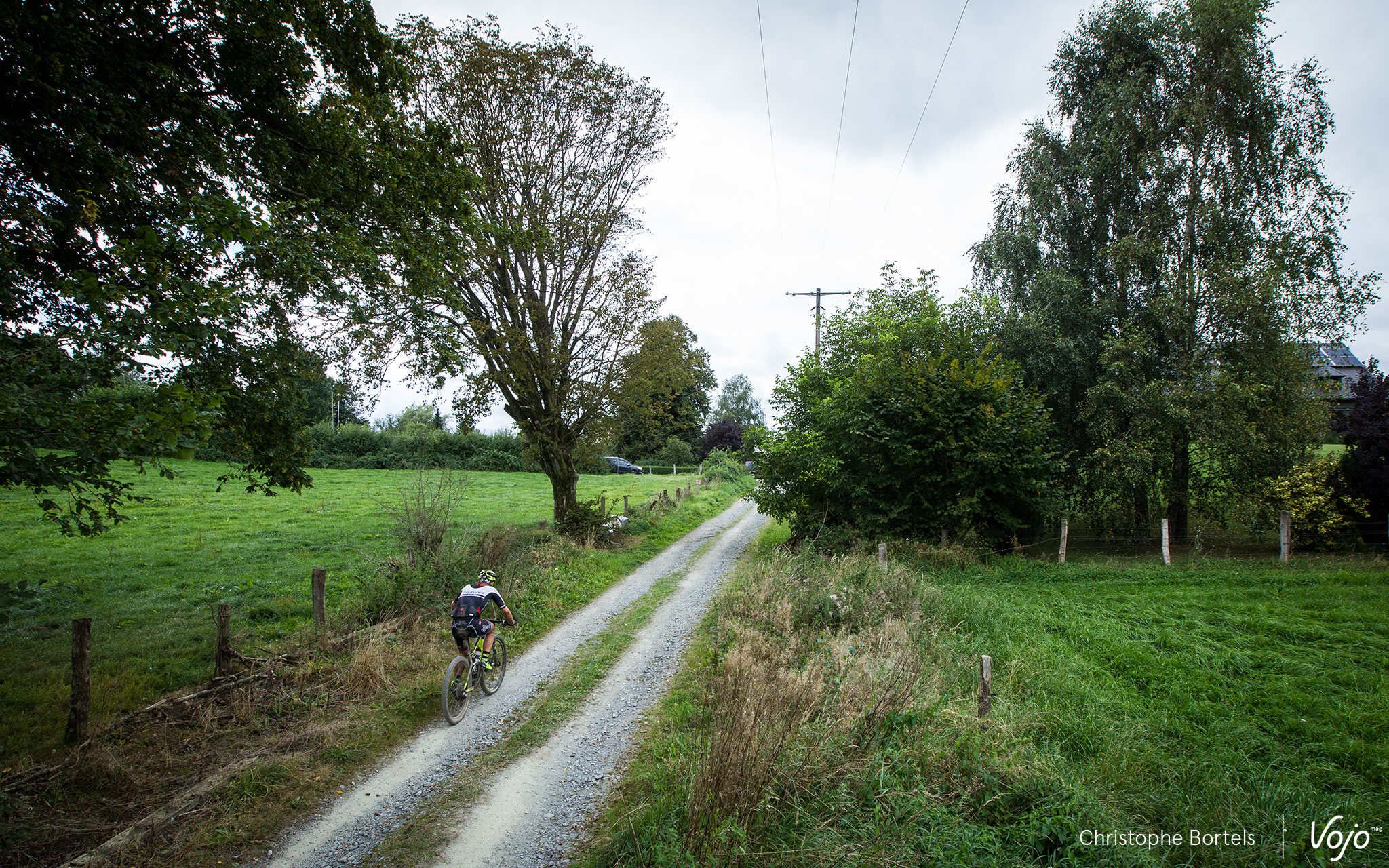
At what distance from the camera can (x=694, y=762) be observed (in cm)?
507

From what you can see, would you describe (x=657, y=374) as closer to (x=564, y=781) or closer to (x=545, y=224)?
(x=545, y=224)

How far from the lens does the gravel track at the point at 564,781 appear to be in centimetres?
478

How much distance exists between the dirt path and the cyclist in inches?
29.5

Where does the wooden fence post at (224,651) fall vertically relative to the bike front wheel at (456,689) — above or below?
above

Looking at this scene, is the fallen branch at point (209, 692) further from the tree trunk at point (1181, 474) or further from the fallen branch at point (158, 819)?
the tree trunk at point (1181, 474)

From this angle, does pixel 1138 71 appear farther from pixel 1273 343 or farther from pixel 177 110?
pixel 177 110

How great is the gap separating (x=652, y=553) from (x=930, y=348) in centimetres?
1169

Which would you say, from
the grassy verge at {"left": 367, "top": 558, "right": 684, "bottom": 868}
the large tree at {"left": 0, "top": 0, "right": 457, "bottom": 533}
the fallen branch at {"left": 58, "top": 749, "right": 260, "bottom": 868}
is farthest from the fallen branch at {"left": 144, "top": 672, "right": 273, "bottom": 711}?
the grassy verge at {"left": 367, "top": 558, "right": 684, "bottom": 868}

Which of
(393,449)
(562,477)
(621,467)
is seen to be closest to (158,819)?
(562,477)

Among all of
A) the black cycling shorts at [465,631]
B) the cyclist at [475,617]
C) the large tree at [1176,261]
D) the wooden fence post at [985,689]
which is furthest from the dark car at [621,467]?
the wooden fence post at [985,689]

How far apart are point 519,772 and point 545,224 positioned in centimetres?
1467

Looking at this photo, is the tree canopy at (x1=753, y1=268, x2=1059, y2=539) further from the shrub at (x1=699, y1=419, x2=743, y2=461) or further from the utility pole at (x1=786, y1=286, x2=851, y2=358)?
the shrub at (x1=699, y1=419, x2=743, y2=461)

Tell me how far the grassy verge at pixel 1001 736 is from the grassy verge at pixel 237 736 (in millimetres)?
3000

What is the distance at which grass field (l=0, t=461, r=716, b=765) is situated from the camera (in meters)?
7.27
